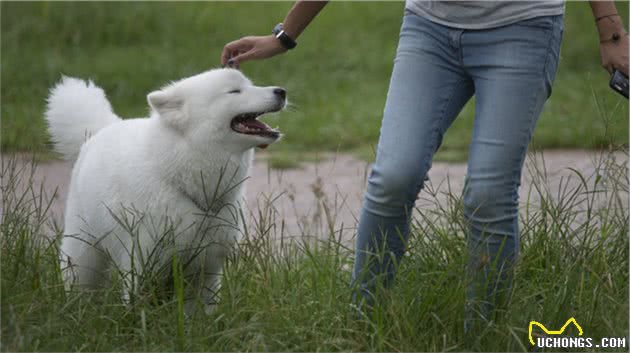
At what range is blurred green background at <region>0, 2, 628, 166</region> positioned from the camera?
8.81 meters

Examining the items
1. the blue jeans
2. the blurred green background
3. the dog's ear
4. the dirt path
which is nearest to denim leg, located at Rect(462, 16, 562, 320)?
the blue jeans

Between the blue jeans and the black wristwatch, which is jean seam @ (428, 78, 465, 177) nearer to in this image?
the blue jeans

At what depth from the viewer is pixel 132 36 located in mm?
12102

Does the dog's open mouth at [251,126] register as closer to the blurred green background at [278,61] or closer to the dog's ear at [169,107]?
the dog's ear at [169,107]

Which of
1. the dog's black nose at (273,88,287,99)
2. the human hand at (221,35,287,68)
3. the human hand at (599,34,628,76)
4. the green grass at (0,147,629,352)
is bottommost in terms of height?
the green grass at (0,147,629,352)

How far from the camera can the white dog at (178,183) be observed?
147 inches

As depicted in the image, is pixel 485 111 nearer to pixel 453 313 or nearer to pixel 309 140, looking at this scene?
pixel 453 313

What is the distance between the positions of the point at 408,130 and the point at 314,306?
71 centimetres

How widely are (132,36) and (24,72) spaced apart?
224 centimetres

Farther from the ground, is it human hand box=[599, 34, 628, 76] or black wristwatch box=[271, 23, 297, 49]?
black wristwatch box=[271, 23, 297, 49]

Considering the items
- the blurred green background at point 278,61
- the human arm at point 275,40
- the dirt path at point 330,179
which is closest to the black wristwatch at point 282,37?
the human arm at point 275,40

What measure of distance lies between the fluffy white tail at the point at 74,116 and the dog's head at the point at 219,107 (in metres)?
0.67

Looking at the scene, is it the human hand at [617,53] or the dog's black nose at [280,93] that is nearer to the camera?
the human hand at [617,53]

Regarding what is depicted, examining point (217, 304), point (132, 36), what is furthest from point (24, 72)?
point (217, 304)
